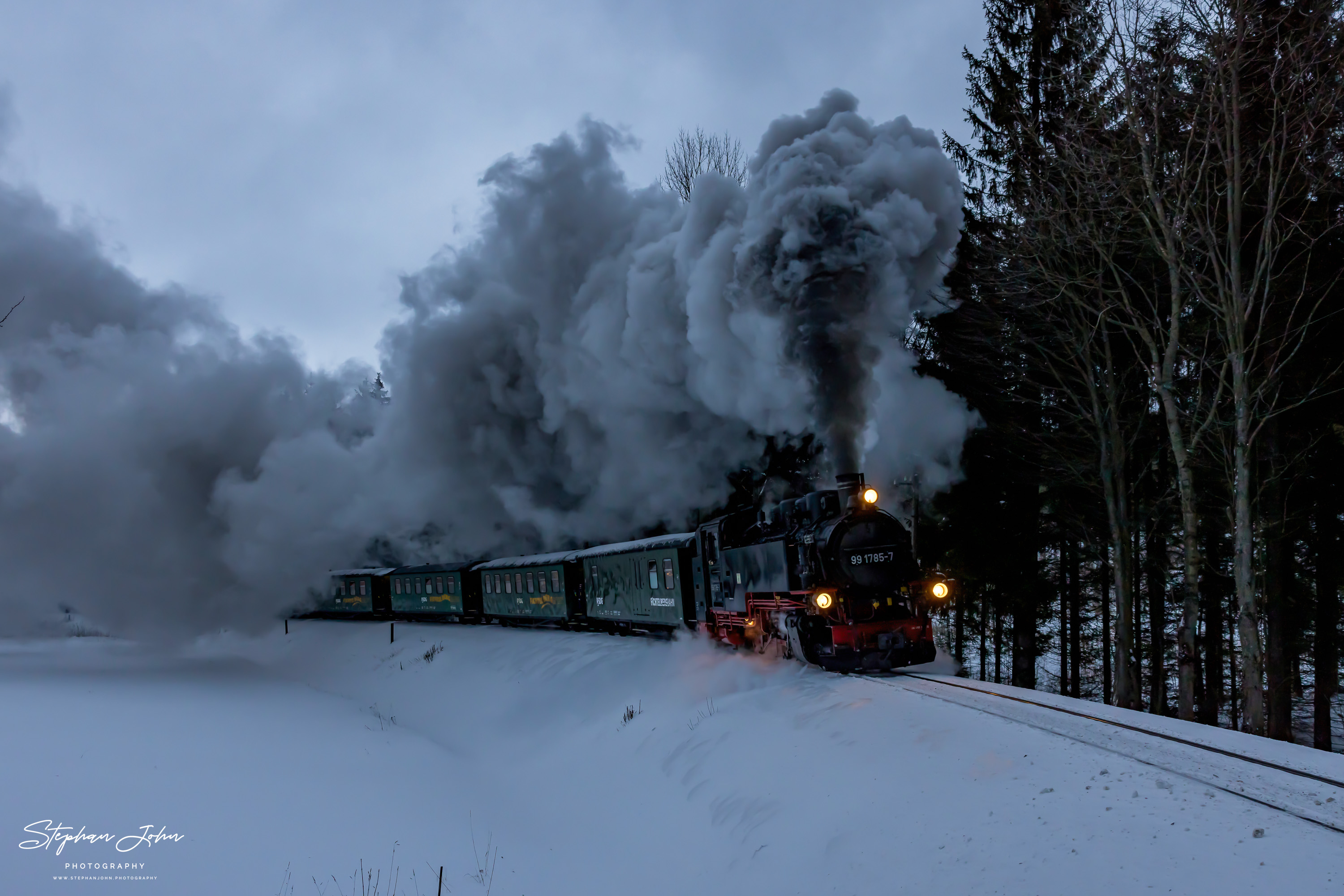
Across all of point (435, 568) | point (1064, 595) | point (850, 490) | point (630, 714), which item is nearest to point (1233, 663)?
point (1064, 595)

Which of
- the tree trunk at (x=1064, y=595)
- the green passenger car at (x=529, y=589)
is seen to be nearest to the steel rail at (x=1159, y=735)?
the tree trunk at (x=1064, y=595)

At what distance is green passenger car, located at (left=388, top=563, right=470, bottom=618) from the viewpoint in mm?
25953

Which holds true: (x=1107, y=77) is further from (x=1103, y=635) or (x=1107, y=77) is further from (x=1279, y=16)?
(x=1103, y=635)

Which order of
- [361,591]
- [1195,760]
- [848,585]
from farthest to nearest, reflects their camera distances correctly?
[361,591]
[848,585]
[1195,760]

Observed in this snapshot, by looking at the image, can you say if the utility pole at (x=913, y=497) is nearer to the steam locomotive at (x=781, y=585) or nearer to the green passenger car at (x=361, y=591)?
the steam locomotive at (x=781, y=585)

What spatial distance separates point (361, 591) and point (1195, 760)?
28468 millimetres

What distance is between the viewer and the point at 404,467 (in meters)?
24.3

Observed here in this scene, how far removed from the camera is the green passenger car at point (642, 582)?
15.7 m

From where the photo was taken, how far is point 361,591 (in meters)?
29.9

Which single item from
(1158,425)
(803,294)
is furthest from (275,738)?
(1158,425)

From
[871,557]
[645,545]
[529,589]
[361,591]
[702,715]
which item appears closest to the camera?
[702,715]

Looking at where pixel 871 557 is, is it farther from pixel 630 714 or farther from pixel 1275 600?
pixel 1275 600

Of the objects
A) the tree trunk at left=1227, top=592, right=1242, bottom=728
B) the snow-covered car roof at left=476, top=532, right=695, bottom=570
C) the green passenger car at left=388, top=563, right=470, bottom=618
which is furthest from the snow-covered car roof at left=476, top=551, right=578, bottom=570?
the tree trunk at left=1227, top=592, right=1242, bottom=728

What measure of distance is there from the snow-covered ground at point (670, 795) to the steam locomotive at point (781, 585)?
72 cm
